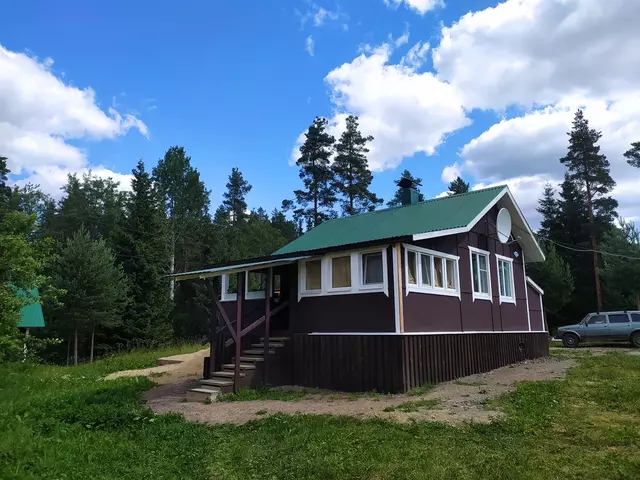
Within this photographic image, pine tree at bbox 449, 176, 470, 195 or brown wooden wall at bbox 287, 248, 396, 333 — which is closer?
brown wooden wall at bbox 287, 248, 396, 333

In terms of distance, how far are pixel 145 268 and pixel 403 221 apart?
21341 millimetres

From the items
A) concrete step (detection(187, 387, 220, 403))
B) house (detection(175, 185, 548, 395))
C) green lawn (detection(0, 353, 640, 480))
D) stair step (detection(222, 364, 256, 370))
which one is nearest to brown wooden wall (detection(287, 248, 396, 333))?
house (detection(175, 185, 548, 395))

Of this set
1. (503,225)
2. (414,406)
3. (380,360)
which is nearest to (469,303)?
(503,225)

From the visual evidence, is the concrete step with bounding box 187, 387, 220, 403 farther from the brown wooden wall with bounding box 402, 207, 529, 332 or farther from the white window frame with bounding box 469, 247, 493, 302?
the white window frame with bounding box 469, 247, 493, 302

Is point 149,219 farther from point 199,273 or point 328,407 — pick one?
point 328,407

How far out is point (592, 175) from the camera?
128 ft

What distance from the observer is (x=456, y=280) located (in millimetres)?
13219

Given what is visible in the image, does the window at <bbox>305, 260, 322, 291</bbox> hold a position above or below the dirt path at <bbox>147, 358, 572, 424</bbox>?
above

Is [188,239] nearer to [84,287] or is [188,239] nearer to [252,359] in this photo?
[84,287]

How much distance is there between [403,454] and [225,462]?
206 cm

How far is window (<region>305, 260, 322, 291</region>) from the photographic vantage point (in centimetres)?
1249

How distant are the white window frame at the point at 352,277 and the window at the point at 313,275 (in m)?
0.08

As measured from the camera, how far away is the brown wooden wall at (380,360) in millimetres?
10453

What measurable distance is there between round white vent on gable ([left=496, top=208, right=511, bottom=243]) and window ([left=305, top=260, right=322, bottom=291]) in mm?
6682
